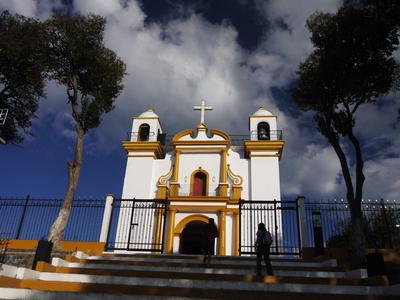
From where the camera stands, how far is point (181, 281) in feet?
21.8

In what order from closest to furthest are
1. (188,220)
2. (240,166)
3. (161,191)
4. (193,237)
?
Result: 1. (188,220)
2. (161,191)
3. (193,237)
4. (240,166)

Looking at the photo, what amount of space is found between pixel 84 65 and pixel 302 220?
11219mm

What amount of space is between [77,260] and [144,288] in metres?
3.30

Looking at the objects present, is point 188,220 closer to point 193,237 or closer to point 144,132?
point 193,237

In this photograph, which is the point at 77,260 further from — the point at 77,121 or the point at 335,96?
the point at 335,96

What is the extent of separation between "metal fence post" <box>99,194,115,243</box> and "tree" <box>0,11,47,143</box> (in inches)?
263

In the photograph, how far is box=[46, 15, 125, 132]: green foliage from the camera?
13688 millimetres

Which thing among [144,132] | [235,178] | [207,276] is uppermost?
[144,132]

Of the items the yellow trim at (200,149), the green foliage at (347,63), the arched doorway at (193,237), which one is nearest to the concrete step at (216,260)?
the green foliage at (347,63)

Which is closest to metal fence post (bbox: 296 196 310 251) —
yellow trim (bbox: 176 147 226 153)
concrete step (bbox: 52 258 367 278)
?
concrete step (bbox: 52 258 367 278)

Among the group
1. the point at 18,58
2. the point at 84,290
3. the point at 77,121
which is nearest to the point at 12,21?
the point at 18,58

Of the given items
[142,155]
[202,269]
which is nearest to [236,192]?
[142,155]

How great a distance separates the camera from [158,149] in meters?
21.8

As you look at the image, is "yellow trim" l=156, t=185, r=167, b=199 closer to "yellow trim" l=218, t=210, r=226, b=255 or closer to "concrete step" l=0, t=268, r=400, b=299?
"yellow trim" l=218, t=210, r=226, b=255
